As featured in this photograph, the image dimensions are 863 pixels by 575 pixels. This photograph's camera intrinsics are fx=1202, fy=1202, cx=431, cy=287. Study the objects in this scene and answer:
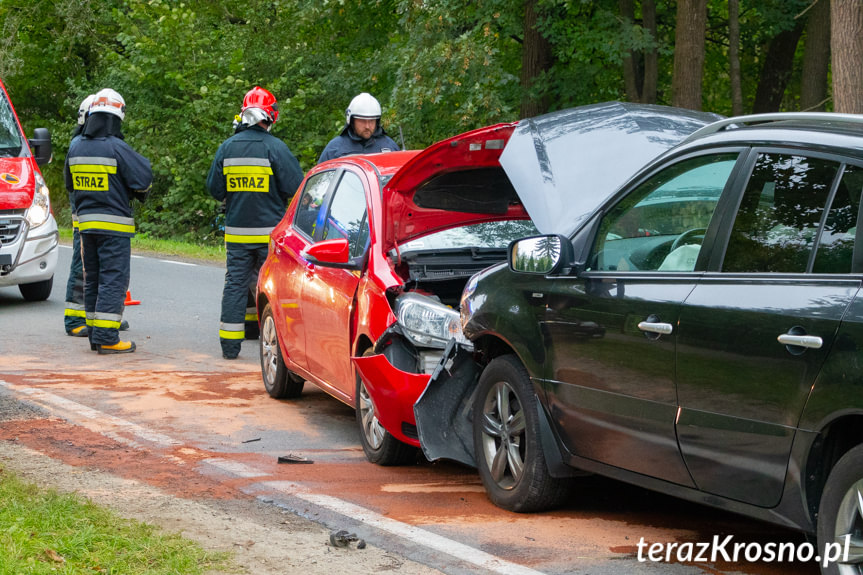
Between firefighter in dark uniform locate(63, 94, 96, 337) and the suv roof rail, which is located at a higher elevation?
the suv roof rail

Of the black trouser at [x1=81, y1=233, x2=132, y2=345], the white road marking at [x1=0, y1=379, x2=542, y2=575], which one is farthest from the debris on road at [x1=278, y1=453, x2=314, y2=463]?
the black trouser at [x1=81, y1=233, x2=132, y2=345]

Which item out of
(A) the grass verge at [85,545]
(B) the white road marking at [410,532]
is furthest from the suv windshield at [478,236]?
(A) the grass verge at [85,545]

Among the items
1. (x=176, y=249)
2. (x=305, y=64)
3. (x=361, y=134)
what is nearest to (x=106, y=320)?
(x=361, y=134)

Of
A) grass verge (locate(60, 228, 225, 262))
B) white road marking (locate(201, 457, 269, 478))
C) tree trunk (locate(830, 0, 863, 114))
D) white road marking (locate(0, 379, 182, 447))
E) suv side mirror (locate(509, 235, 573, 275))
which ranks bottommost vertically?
white road marking (locate(0, 379, 182, 447))

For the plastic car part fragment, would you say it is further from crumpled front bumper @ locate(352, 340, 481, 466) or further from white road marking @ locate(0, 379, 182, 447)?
white road marking @ locate(0, 379, 182, 447)

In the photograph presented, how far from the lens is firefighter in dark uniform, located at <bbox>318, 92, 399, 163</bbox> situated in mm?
10906

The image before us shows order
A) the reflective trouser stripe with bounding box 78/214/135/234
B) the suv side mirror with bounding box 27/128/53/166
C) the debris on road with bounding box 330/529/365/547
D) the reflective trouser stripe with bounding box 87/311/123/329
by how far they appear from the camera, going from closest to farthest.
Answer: the debris on road with bounding box 330/529/365/547 < the reflective trouser stripe with bounding box 87/311/123/329 < the reflective trouser stripe with bounding box 78/214/135/234 < the suv side mirror with bounding box 27/128/53/166

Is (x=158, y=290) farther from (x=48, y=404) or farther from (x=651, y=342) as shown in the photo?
(x=651, y=342)

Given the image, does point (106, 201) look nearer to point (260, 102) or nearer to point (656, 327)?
point (260, 102)

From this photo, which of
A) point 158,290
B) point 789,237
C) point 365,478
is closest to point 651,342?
point 789,237

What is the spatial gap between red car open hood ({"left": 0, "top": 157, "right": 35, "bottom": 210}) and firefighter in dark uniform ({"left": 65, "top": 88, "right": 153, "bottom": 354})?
2.61m

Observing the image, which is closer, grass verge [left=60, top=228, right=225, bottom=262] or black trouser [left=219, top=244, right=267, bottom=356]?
black trouser [left=219, top=244, right=267, bottom=356]

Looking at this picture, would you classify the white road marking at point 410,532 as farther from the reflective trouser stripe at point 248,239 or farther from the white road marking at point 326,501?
the reflective trouser stripe at point 248,239

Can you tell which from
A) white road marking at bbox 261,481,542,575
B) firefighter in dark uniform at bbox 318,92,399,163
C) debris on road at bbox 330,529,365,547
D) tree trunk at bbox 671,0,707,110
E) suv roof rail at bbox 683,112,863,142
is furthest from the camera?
tree trunk at bbox 671,0,707,110
